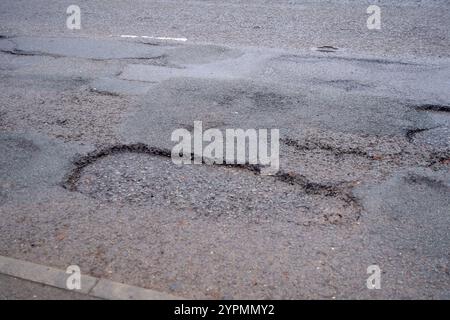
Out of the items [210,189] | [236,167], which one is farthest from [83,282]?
[236,167]

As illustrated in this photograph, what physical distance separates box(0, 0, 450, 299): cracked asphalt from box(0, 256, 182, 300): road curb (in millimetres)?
79

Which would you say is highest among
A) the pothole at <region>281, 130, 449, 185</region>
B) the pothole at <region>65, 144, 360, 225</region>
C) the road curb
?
the pothole at <region>281, 130, 449, 185</region>

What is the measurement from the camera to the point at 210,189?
4332 mm

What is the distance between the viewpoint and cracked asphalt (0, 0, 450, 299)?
344 cm

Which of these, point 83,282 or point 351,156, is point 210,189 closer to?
point 83,282

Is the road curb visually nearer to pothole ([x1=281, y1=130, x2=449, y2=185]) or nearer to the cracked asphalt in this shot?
the cracked asphalt

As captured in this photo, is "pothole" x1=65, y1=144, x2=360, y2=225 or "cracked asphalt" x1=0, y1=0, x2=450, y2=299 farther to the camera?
"pothole" x1=65, y1=144, x2=360, y2=225

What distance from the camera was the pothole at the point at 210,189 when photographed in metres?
4.01

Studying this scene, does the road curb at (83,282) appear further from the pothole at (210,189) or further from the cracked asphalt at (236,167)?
the pothole at (210,189)

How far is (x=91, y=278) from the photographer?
332 centimetres

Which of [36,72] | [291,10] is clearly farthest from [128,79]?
[291,10]

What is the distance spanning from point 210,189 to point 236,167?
19.8 inches

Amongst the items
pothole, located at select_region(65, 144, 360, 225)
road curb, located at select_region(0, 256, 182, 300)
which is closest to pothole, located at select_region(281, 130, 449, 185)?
pothole, located at select_region(65, 144, 360, 225)

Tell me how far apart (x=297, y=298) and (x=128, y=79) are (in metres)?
5.06
